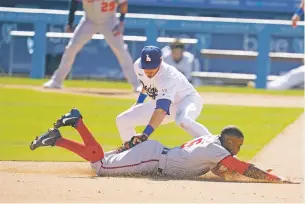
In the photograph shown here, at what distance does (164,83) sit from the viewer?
9227 millimetres

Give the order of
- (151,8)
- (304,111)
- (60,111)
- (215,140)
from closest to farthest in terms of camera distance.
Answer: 1. (215,140)
2. (60,111)
3. (304,111)
4. (151,8)

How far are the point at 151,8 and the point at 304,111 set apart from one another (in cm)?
872

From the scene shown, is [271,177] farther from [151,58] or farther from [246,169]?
[151,58]

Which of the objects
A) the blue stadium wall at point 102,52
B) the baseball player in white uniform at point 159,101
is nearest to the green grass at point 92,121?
the baseball player in white uniform at point 159,101

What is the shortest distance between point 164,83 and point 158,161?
844 millimetres

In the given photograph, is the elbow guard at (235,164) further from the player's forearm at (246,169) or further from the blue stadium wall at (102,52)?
the blue stadium wall at (102,52)

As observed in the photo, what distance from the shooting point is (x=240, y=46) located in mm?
22453

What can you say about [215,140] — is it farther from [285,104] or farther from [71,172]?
[285,104]

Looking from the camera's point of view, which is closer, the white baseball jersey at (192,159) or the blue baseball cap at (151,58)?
the white baseball jersey at (192,159)

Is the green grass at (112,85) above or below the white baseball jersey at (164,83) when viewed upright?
below

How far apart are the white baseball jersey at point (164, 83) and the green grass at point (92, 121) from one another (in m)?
1.28

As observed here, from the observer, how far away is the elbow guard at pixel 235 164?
8.40 metres

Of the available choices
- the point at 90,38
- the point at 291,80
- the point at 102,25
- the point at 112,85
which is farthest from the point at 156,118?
the point at 291,80

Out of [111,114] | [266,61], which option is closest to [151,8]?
[266,61]
